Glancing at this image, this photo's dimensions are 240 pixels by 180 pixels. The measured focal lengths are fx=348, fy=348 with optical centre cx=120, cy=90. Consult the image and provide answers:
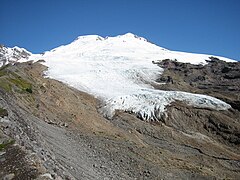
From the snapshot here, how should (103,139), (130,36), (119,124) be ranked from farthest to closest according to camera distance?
1. (130,36)
2. (119,124)
3. (103,139)

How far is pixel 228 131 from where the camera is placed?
4412 cm

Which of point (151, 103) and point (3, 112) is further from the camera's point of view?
point (151, 103)

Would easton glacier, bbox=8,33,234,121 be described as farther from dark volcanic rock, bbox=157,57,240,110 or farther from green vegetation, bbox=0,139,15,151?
green vegetation, bbox=0,139,15,151

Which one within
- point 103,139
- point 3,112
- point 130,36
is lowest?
point 3,112

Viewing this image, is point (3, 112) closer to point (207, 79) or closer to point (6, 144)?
point (6, 144)

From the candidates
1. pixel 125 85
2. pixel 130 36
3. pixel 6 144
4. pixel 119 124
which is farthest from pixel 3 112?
pixel 130 36

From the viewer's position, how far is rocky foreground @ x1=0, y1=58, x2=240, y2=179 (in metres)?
13.8

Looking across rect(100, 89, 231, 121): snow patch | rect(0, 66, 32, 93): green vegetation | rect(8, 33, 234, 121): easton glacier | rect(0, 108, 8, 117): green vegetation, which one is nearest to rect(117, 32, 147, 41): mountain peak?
rect(8, 33, 234, 121): easton glacier

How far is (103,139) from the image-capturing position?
91.2 feet

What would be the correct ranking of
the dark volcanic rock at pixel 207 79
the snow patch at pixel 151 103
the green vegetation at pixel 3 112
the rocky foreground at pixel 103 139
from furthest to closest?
1. the dark volcanic rock at pixel 207 79
2. the snow patch at pixel 151 103
3. the green vegetation at pixel 3 112
4. the rocky foreground at pixel 103 139

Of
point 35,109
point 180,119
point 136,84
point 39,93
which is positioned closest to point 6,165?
point 35,109

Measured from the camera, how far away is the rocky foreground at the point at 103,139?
1378 cm

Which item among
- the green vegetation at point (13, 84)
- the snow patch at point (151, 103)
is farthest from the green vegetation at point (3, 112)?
the snow patch at point (151, 103)

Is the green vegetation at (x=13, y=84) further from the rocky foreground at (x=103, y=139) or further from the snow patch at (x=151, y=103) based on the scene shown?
the snow patch at (x=151, y=103)
